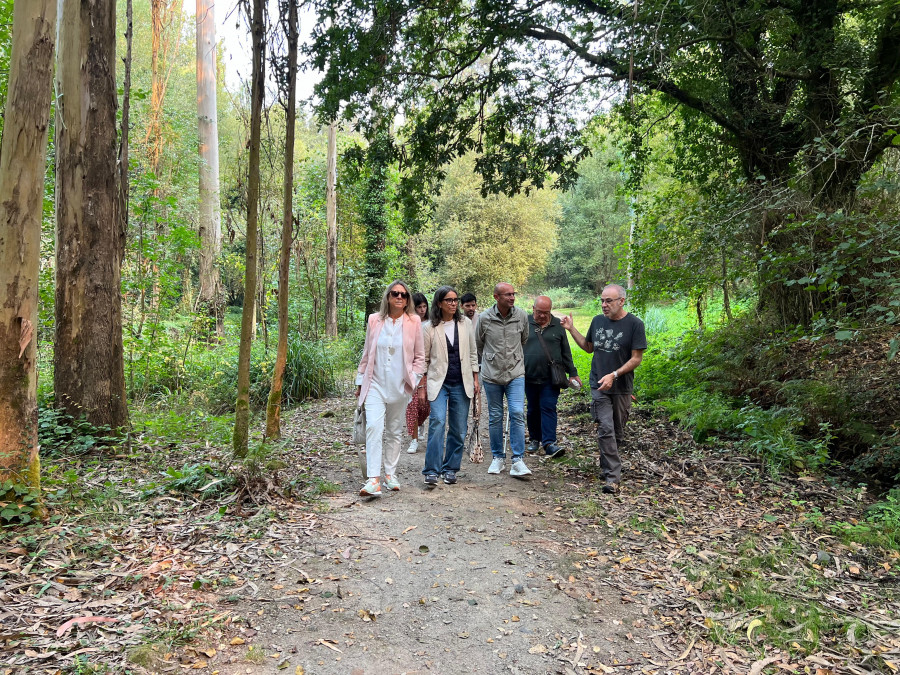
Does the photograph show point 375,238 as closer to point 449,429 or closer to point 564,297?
point 449,429

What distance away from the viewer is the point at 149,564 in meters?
3.88

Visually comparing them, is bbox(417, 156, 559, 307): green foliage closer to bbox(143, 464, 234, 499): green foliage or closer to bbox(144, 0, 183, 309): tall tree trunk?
bbox(144, 0, 183, 309): tall tree trunk

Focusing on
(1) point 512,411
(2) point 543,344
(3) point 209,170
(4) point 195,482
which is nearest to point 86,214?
(4) point 195,482

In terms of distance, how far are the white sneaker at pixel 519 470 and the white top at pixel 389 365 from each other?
5.53ft

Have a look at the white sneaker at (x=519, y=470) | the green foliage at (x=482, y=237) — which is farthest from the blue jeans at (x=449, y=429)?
the green foliage at (x=482, y=237)

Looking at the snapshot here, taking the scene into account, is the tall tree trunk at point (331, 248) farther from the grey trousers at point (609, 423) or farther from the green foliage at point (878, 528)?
the green foliage at point (878, 528)

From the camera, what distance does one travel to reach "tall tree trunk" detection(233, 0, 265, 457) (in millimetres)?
5316

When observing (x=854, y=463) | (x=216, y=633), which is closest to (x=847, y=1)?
(x=854, y=463)

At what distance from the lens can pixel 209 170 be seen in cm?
1481

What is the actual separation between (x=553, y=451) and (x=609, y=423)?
1.61 m

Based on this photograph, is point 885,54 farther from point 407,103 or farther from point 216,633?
point 216,633

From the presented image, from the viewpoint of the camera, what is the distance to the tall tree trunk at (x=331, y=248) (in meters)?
16.0

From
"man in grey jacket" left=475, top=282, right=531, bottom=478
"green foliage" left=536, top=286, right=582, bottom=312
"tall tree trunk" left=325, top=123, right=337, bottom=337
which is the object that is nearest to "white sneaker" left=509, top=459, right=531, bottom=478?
"man in grey jacket" left=475, top=282, right=531, bottom=478

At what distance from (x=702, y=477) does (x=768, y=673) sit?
136 inches
